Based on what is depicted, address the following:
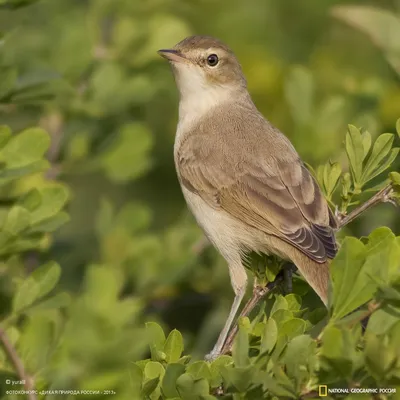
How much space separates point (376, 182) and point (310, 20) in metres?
3.41

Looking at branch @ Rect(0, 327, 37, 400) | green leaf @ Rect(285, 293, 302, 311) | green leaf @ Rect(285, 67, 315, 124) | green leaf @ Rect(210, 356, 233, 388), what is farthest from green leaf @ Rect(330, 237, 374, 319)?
green leaf @ Rect(285, 67, 315, 124)

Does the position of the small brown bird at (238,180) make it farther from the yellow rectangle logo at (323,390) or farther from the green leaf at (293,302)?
the yellow rectangle logo at (323,390)

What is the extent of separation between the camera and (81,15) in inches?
207

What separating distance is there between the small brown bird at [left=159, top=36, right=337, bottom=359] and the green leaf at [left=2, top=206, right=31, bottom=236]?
3.44 ft

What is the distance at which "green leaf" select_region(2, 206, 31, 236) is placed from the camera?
3229mm

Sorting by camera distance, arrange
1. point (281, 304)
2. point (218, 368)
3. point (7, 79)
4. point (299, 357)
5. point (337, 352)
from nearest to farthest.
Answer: point (337, 352), point (299, 357), point (218, 368), point (281, 304), point (7, 79)

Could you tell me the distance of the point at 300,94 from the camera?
16.2ft

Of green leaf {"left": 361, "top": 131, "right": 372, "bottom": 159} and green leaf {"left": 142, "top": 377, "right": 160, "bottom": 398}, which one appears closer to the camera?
green leaf {"left": 142, "top": 377, "right": 160, "bottom": 398}

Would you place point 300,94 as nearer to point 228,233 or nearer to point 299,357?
point 228,233

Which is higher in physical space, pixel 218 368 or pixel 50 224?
pixel 50 224

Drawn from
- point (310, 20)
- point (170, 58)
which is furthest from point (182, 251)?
point (310, 20)

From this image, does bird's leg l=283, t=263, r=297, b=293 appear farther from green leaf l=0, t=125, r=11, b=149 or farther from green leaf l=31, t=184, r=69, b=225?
green leaf l=0, t=125, r=11, b=149

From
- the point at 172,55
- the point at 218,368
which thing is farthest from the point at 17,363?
the point at 172,55

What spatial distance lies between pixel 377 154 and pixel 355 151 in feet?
0.29
